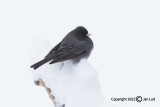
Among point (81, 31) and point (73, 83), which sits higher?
point (81, 31)

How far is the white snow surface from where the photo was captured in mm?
3912

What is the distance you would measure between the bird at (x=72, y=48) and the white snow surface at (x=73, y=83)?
88mm

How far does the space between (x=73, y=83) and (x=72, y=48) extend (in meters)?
0.46

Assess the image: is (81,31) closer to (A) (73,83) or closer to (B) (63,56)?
(B) (63,56)

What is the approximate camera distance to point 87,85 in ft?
13.1

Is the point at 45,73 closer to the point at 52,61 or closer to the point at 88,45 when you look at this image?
the point at 52,61

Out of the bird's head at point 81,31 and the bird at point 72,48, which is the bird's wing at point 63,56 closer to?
the bird at point 72,48

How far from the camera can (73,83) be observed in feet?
13.4

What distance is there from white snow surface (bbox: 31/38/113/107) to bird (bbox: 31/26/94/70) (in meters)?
0.09

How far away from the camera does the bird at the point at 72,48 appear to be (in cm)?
432

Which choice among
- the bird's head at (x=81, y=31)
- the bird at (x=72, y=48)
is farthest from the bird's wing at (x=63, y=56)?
the bird's head at (x=81, y=31)

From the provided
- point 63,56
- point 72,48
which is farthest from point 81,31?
point 63,56

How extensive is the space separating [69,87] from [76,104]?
0.78ft

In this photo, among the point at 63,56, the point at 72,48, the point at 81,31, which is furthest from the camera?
the point at 81,31
